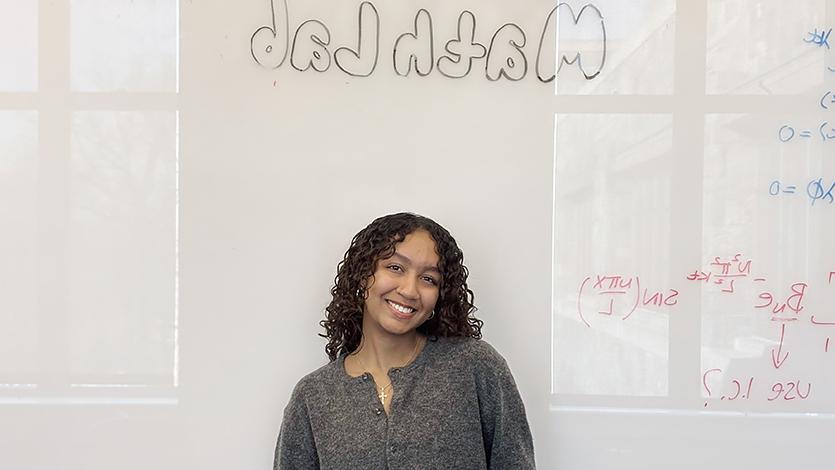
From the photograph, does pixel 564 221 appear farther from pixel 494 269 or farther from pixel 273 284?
pixel 273 284

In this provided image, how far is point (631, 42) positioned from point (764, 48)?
22 centimetres

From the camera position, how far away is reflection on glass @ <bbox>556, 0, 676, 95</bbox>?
3.80 ft

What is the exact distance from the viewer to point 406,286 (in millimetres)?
993

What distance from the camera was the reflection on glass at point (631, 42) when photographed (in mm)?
1157

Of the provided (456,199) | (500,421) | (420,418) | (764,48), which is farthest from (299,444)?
(764,48)

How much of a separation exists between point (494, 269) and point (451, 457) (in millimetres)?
332

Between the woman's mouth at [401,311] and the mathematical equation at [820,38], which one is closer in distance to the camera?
the woman's mouth at [401,311]

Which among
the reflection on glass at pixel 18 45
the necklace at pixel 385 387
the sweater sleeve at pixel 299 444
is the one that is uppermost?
the reflection on glass at pixel 18 45

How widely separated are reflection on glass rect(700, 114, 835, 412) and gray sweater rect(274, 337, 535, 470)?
1.26 feet

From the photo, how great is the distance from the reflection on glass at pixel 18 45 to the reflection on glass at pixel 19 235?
0.18ft

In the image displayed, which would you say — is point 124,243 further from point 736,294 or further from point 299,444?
point 736,294

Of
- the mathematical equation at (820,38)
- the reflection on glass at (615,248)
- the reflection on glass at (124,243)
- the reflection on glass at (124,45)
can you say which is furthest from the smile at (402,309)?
the mathematical equation at (820,38)

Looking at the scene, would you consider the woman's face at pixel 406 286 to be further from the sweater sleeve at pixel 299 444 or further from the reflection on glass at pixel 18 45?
the reflection on glass at pixel 18 45

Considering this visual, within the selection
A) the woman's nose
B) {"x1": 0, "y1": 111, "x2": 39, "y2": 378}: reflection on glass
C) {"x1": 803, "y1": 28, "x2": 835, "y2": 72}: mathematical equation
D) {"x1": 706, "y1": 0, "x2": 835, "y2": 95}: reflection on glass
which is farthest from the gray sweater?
{"x1": 803, "y1": 28, "x2": 835, "y2": 72}: mathematical equation
